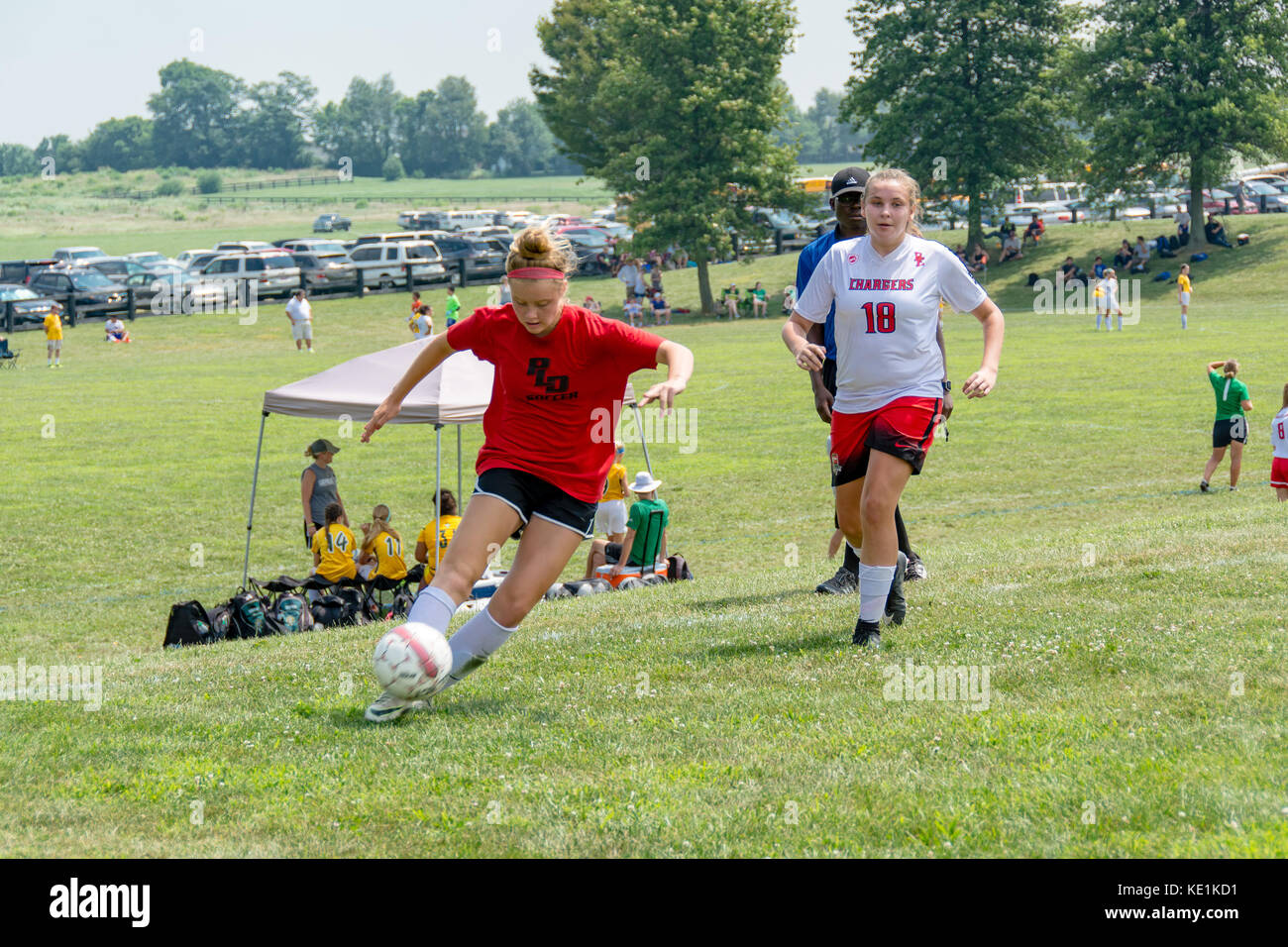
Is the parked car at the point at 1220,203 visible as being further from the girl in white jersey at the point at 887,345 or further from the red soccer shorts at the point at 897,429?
the red soccer shorts at the point at 897,429

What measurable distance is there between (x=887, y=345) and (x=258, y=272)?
5154cm

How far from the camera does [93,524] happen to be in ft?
59.1

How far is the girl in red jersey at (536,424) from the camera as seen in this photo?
580 cm

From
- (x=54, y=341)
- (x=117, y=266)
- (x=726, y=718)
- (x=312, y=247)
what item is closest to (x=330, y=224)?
(x=312, y=247)

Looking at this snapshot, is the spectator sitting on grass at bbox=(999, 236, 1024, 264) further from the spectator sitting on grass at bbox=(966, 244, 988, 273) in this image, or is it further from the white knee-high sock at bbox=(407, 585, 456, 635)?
the white knee-high sock at bbox=(407, 585, 456, 635)

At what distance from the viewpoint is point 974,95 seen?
6047 cm

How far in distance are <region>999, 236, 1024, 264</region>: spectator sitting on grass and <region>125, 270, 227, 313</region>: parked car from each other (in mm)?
32093

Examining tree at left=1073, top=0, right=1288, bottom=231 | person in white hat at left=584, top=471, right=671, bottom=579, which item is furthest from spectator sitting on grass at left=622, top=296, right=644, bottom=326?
person in white hat at left=584, top=471, right=671, bottom=579

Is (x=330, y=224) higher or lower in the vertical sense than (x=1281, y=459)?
higher

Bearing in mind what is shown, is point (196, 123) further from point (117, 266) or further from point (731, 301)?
point (731, 301)

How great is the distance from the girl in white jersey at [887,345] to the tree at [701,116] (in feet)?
159
